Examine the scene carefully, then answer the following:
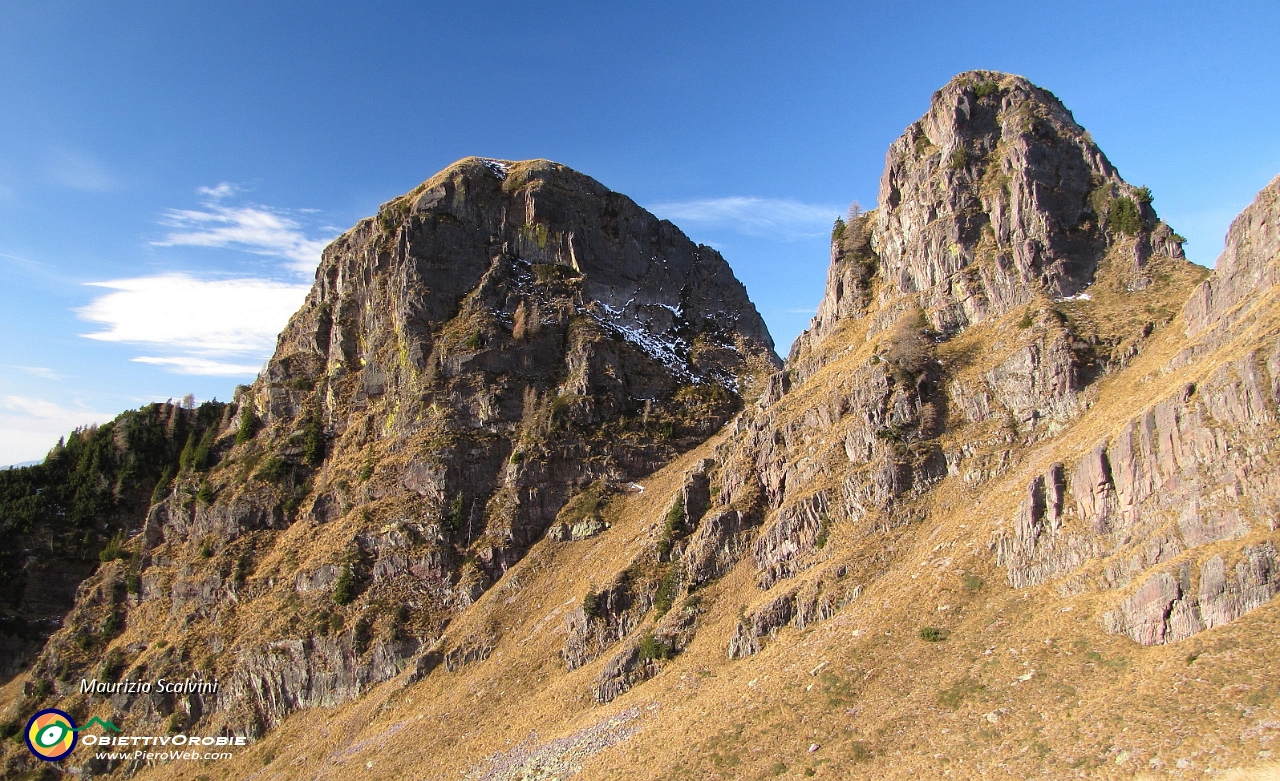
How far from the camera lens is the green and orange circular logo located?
7819cm

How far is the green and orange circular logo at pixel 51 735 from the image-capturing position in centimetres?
7819

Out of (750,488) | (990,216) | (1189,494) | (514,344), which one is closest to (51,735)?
(514,344)

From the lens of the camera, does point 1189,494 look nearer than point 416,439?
Yes

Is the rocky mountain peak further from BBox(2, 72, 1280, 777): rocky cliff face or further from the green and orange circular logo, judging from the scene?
the green and orange circular logo

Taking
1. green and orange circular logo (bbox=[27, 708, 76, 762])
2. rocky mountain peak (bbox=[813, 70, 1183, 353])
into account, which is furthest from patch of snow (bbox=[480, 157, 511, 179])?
green and orange circular logo (bbox=[27, 708, 76, 762])

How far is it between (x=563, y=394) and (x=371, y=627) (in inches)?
1430

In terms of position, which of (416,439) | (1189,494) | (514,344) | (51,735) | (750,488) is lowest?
(51,735)

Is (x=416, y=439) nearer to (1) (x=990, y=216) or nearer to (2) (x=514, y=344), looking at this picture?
(2) (x=514, y=344)

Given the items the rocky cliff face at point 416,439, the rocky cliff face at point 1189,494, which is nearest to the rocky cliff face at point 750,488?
the rocky cliff face at point 1189,494

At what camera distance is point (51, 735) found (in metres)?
80.4

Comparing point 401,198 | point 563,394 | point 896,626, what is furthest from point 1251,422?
point 401,198

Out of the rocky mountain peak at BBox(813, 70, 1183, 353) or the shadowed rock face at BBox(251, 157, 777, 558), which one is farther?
the shadowed rock face at BBox(251, 157, 777, 558)

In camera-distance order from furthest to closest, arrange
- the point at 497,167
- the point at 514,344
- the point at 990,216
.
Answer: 1. the point at 497,167
2. the point at 514,344
3. the point at 990,216

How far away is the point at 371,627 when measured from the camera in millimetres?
74438
